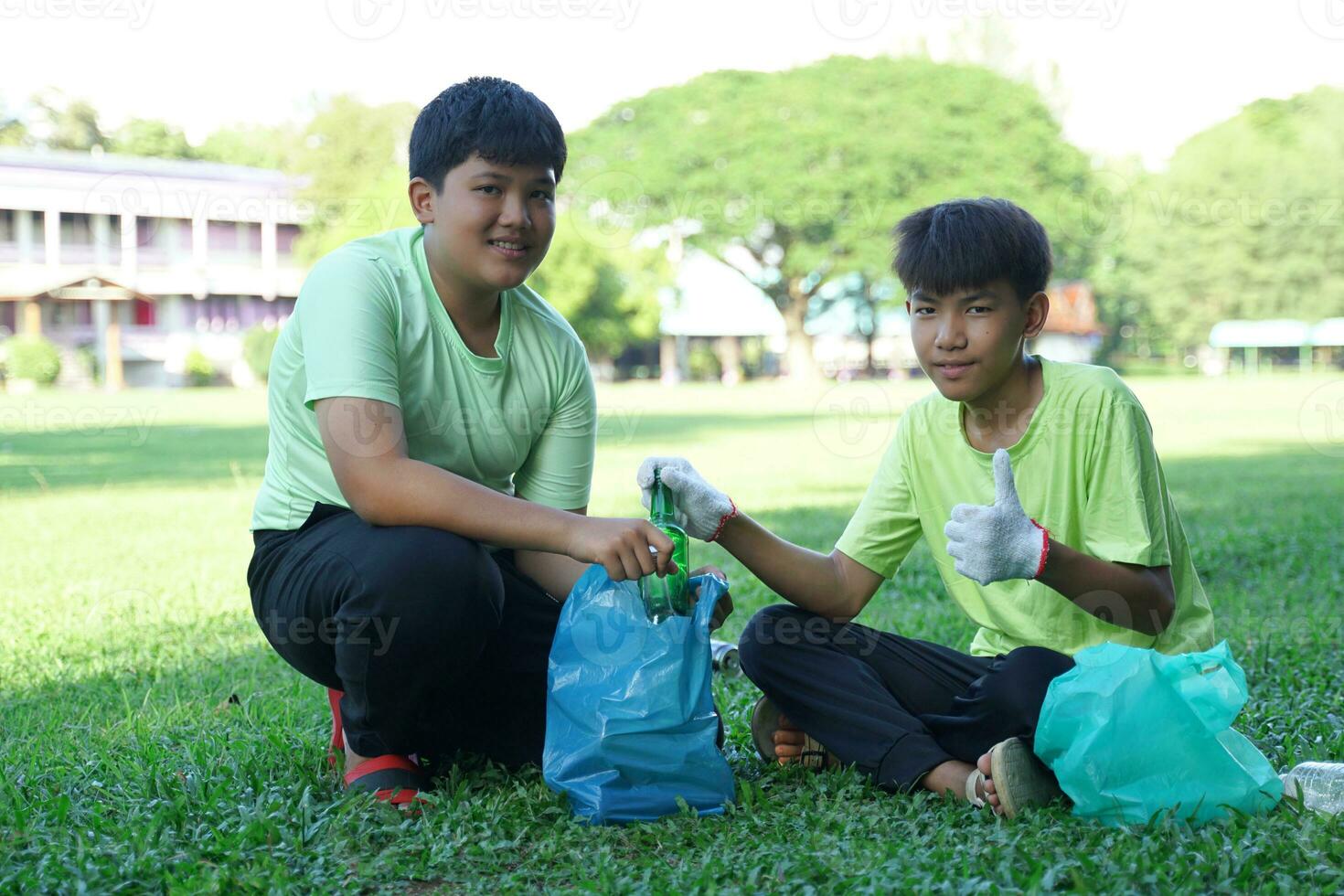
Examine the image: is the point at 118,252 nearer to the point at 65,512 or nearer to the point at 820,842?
the point at 65,512

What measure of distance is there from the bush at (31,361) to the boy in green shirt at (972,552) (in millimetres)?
29228

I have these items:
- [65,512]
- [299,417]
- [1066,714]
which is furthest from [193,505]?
[1066,714]

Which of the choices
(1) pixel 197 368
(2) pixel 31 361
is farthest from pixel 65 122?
(1) pixel 197 368

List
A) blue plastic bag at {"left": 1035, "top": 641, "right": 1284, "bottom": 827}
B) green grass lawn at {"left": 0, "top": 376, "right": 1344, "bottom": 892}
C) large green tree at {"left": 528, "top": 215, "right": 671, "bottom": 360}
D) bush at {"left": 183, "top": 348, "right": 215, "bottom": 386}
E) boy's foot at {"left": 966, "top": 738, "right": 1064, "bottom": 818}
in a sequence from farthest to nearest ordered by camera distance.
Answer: large green tree at {"left": 528, "top": 215, "right": 671, "bottom": 360} < bush at {"left": 183, "top": 348, "right": 215, "bottom": 386} < boy's foot at {"left": 966, "top": 738, "right": 1064, "bottom": 818} < blue plastic bag at {"left": 1035, "top": 641, "right": 1284, "bottom": 827} < green grass lawn at {"left": 0, "top": 376, "right": 1344, "bottom": 892}

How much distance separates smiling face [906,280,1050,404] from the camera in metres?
2.58

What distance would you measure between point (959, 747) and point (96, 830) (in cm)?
166

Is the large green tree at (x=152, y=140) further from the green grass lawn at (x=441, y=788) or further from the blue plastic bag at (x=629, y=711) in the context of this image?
the blue plastic bag at (x=629, y=711)

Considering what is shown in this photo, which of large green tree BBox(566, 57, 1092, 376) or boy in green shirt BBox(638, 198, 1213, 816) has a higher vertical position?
large green tree BBox(566, 57, 1092, 376)

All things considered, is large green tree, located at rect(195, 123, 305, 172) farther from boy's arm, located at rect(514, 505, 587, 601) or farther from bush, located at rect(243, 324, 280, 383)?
boy's arm, located at rect(514, 505, 587, 601)

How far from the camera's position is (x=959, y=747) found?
8.30ft

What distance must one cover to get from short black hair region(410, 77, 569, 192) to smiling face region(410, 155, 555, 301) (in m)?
0.02

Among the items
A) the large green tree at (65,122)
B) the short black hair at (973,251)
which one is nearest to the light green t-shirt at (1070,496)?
the short black hair at (973,251)

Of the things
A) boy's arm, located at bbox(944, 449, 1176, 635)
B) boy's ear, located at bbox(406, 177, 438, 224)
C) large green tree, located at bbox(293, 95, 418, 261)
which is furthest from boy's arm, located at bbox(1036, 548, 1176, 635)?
large green tree, located at bbox(293, 95, 418, 261)

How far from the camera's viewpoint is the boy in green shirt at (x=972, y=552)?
238 cm
